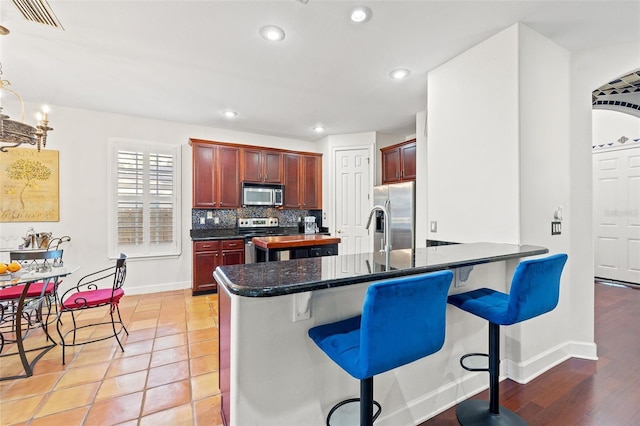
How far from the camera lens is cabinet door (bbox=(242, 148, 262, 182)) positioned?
4.73 m

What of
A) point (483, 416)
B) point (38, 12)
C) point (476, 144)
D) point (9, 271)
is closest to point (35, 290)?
point (9, 271)

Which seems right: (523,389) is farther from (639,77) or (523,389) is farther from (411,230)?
(639,77)

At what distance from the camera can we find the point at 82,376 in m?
2.12

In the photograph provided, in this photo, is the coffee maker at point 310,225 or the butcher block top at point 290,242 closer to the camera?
the butcher block top at point 290,242

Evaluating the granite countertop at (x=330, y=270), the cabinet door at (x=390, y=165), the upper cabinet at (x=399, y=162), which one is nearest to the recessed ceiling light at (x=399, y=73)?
the upper cabinet at (x=399, y=162)

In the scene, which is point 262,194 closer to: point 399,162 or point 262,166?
point 262,166

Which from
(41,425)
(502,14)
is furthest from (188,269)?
(502,14)

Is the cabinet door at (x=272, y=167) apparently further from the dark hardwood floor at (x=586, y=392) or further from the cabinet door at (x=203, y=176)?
the dark hardwood floor at (x=586, y=392)

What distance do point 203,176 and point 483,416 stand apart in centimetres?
437

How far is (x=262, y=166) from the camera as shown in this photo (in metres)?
4.87

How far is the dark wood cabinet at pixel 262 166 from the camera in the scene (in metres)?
4.75

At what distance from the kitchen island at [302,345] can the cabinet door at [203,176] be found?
3251 millimetres

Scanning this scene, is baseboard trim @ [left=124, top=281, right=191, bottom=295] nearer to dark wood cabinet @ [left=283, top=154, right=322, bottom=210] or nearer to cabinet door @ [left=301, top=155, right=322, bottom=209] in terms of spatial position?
dark wood cabinet @ [left=283, top=154, right=322, bottom=210]

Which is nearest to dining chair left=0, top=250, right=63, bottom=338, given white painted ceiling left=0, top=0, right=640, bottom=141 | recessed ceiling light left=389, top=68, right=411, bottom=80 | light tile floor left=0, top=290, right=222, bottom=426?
light tile floor left=0, top=290, right=222, bottom=426
